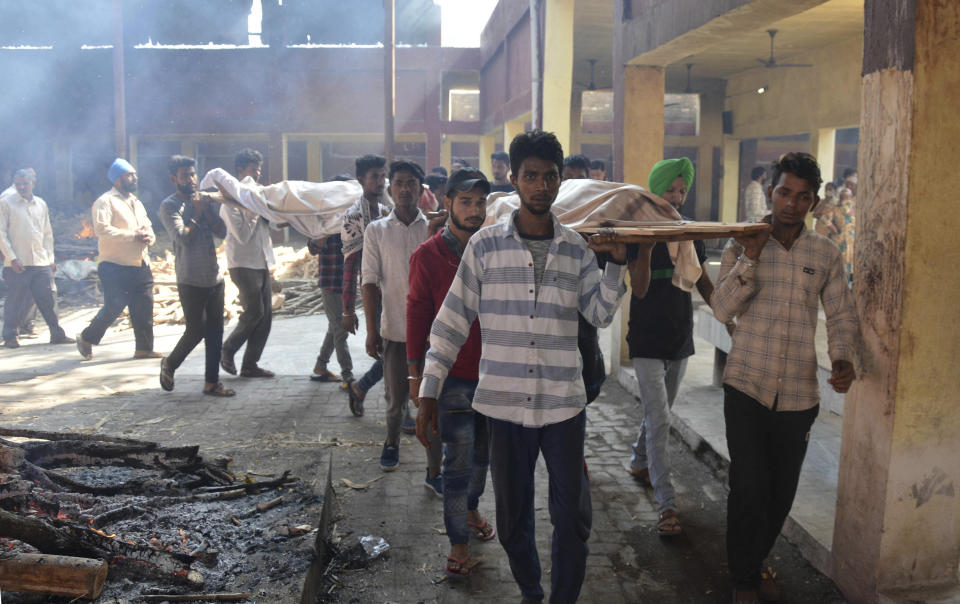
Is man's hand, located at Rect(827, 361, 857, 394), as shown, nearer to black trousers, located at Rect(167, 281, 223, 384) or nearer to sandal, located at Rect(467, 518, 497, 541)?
sandal, located at Rect(467, 518, 497, 541)

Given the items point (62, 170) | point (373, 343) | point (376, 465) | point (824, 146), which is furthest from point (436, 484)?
point (62, 170)

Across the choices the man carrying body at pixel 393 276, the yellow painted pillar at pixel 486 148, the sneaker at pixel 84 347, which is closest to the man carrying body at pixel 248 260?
the sneaker at pixel 84 347

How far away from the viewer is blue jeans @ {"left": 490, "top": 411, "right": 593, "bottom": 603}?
3.08 m

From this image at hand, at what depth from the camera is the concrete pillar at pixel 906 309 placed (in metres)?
3.10

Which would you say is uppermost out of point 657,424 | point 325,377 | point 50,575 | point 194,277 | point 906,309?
point 906,309

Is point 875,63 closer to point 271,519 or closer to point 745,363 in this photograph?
point 745,363

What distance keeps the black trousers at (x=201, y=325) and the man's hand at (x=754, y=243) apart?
5.20 m

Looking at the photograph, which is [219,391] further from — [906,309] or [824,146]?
[824,146]

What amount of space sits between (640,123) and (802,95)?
31.9ft

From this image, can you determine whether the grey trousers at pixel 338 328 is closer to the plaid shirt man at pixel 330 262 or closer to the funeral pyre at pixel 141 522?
the plaid shirt man at pixel 330 262

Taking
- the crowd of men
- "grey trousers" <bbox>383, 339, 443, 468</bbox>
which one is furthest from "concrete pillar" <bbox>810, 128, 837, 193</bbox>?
"grey trousers" <bbox>383, 339, 443, 468</bbox>

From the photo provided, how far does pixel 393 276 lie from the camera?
507 cm

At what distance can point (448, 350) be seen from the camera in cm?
322

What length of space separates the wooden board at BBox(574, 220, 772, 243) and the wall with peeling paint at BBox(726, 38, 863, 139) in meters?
11.7
